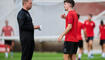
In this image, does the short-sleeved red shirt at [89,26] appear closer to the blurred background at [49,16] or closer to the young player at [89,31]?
the young player at [89,31]

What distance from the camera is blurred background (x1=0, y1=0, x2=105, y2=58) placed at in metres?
23.7

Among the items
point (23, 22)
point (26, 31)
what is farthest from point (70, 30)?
point (23, 22)

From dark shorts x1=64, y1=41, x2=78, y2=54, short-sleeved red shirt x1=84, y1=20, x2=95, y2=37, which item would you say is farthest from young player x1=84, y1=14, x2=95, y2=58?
dark shorts x1=64, y1=41, x2=78, y2=54

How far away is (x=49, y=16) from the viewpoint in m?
24.2

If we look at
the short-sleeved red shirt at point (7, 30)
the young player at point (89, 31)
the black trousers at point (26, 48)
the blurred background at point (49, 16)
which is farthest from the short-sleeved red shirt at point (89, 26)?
the black trousers at point (26, 48)

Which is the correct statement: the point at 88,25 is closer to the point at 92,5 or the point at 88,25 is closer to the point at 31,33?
the point at 92,5

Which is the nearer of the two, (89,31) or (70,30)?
(70,30)

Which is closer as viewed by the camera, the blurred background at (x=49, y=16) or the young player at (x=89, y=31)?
the young player at (x=89, y=31)

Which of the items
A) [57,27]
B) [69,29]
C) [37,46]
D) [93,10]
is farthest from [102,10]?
[69,29]

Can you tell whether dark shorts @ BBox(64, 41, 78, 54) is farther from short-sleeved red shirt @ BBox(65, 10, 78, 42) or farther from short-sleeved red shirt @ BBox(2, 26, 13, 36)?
short-sleeved red shirt @ BBox(2, 26, 13, 36)

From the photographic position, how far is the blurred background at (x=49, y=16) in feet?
77.6

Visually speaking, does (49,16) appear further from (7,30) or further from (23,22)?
(23,22)

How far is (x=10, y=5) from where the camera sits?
24812 millimetres

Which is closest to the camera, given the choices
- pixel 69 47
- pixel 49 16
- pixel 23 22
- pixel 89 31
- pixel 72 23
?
pixel 23 22
